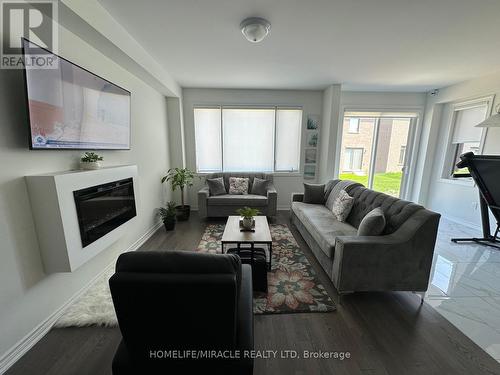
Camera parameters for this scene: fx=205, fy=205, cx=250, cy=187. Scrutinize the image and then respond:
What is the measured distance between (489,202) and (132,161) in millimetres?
5066

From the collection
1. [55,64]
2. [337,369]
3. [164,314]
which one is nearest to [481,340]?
[337,369]

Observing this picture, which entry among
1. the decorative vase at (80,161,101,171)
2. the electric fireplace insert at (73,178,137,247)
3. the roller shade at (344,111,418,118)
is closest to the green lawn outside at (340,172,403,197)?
the roller shade at (344,111,418,118)

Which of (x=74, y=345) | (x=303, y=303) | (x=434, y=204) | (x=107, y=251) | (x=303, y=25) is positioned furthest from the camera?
(x=434, y=204)

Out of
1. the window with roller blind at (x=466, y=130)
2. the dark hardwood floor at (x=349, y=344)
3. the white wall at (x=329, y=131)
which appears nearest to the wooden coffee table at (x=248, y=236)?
the dark hardwood floor at (x=349, y=344)

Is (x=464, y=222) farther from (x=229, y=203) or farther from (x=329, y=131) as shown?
(x=229, y=203)

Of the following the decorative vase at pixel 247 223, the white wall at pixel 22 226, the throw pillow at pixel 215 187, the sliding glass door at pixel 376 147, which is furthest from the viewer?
the sliding glass door at pixel 376 147

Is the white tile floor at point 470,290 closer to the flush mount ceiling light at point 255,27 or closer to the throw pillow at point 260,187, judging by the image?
the throw pillow at point 260,187

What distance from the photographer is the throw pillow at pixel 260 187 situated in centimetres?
429

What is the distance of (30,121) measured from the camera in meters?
1.37

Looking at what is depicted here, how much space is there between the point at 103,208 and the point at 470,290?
381 cm

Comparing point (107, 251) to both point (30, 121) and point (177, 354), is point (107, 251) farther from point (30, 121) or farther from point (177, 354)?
point (177, 354)

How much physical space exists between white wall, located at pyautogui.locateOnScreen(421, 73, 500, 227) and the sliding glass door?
38 centimetres

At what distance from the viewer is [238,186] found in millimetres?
4309

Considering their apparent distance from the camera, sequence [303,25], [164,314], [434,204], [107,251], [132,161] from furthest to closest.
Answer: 1. [434,204]
2. [132,161]
3. [107,251]
4. [303,25]
5. [164,314]
